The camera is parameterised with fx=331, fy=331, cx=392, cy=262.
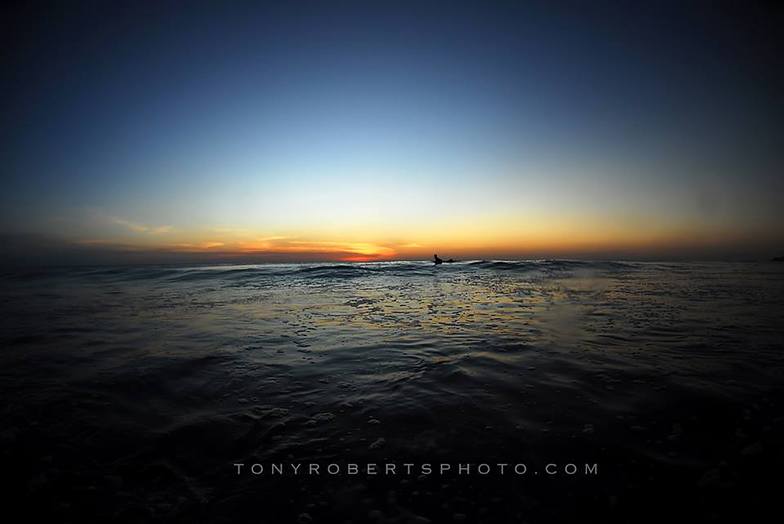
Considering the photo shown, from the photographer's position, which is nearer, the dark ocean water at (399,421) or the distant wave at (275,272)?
the dark ocean water at (399,421)

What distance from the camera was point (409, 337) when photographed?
298 inches

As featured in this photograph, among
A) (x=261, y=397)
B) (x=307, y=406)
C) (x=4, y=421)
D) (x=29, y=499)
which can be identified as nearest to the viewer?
(x=29, y=499)

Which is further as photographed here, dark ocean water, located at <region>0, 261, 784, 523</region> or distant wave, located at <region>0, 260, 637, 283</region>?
distant wave, located at <region>0, 260, 637, 283</region>

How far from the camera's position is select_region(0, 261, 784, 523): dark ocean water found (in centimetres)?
259

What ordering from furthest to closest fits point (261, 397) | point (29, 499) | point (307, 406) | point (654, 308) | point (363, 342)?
point (654, 308), point (363, 342), point (261, 397), point (307, 406), point (29, 499)

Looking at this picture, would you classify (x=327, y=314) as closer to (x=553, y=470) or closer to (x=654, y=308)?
(x=553, y=470)

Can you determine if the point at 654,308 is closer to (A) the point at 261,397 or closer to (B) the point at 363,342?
(B) the point at 363,342

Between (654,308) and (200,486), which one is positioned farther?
(654,308)

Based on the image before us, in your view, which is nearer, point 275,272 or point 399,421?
point 399,421

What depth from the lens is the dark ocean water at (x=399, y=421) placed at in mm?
2588

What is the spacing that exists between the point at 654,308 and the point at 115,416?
13.3 meters

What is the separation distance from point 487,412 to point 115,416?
446 centimetres

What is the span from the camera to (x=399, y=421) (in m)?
3.77

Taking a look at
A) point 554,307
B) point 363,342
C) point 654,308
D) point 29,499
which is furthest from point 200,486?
point 654,308
